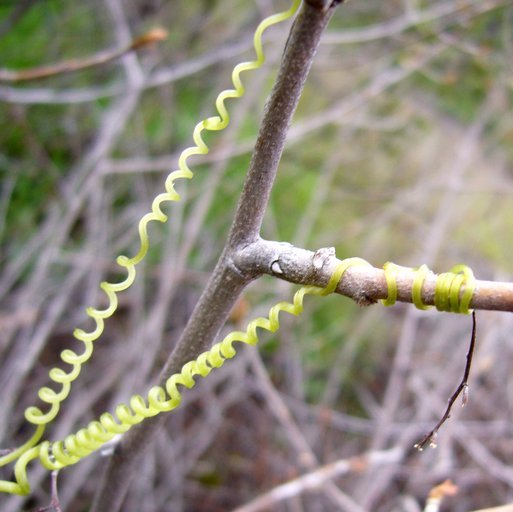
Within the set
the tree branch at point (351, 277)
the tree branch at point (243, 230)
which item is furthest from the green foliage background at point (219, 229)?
the tree branch at point (351, 277)

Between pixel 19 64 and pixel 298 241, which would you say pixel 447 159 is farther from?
pixel 19 64

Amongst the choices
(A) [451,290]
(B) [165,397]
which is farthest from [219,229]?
(A) [451,290]

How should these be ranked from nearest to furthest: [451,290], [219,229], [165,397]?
[451,290]
[165,397]
[219,229]

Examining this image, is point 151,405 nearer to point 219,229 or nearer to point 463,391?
point 463,391

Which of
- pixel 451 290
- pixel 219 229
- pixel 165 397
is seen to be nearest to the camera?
pixel 451 290

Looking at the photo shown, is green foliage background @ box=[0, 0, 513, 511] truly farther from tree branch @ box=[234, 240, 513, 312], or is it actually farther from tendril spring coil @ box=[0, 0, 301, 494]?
tree branch @ box=[234, 240, 513, 312]

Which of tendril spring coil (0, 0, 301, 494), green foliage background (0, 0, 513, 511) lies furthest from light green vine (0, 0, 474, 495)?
green foliage background (0, 0, 513, 511)

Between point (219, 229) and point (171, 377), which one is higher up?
point (219, 229)

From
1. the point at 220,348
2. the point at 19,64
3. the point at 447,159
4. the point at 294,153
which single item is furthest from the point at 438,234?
the point at 220,348
